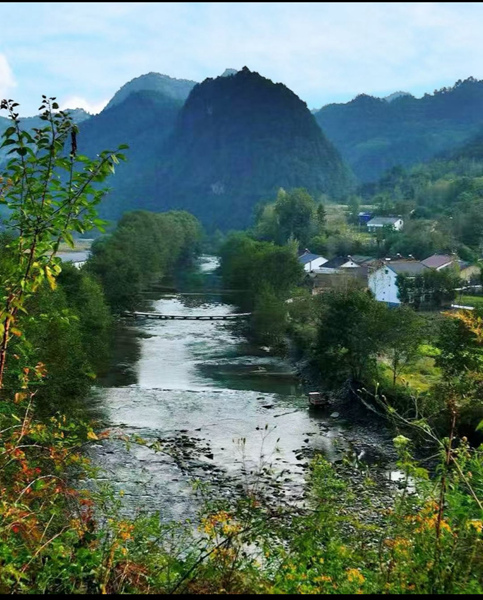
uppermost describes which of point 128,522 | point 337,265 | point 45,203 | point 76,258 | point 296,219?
point 45,203

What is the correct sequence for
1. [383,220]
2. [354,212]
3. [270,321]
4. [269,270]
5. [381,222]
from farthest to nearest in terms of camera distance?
[354,212] < [383,220] < [381,222] < [269,270] < [270,321]

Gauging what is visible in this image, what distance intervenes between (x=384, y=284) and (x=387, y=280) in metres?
0.49

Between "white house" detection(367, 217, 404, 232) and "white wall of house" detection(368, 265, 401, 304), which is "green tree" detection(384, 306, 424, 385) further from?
"white house" detection(367, 217, 404, 232)

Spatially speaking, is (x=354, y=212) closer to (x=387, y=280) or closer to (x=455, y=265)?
(x=455, y=265)

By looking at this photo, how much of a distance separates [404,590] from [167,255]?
96713 mm

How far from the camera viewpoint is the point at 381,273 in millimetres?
62344

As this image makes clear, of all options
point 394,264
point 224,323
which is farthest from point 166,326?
point 394,264

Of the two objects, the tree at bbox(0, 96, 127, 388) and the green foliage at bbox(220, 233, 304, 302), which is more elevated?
the tree at bbox(0, 96, 127, 388)

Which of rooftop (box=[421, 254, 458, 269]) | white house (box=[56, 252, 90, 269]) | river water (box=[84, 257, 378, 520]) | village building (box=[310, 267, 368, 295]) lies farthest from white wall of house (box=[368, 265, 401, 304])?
white house (box=[56, 252, 90, 269])

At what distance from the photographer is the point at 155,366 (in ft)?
134

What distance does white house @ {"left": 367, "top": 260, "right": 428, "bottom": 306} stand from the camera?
200 ft

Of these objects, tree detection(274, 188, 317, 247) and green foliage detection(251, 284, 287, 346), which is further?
tree detection(274, 188, 317, 247)

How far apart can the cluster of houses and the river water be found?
47.3 ft

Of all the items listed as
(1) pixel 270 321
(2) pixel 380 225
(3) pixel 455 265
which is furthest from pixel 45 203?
(2) pixel 380 225
